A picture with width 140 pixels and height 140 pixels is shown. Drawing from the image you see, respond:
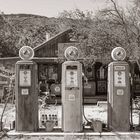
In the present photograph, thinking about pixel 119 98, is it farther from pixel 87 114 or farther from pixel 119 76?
pixel 87 114

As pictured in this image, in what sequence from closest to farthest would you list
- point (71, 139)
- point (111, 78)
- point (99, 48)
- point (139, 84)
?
point (71, 139) → point (111, 78) → point (99, 48) → point (139, 84)

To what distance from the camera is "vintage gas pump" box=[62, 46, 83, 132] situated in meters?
8.17

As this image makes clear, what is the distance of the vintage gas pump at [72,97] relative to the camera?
322 inches

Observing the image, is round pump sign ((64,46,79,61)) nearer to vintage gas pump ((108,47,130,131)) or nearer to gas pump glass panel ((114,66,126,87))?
vintage gas pump ((108,47,130,131))

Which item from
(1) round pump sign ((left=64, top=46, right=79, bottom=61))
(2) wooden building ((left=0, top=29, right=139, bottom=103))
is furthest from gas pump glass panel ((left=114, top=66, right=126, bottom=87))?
(2) wooden building ((left=0, top=29, right=139, bottom=103))

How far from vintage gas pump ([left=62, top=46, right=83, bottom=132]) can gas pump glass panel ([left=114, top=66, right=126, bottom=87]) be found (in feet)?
3.00

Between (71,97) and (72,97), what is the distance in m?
0.03

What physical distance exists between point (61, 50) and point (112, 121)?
12270mm

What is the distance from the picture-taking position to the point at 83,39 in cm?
1759

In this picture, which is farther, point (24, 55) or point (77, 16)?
point (77, 16)

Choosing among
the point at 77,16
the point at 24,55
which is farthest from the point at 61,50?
the point at 24,55

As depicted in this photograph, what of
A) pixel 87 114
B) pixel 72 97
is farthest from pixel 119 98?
pixel 87 114

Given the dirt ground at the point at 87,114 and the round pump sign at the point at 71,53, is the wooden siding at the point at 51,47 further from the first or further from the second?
the round pump sign at the point at 71,53

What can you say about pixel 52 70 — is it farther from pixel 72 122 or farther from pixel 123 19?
pixel 72 122
